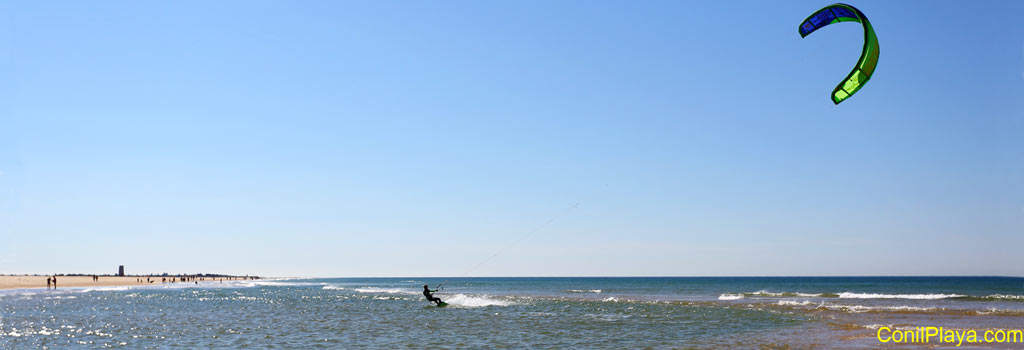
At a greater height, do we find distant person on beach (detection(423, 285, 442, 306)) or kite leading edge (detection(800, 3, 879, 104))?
kite leading edge (detection(800, 3, 879, 104))

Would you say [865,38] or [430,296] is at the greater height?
[865,38]

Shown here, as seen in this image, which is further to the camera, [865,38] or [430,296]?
[430,296]

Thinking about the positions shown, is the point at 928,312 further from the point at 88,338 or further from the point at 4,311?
the point at 4,311

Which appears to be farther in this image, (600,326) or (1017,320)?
(1017,320)

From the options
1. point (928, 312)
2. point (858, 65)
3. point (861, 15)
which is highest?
point (861, 15)

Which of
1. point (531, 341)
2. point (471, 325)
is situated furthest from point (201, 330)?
point (531, 341)

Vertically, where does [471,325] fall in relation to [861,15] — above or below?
below

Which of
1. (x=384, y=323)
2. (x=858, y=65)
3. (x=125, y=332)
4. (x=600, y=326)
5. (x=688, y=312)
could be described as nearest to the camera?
(x=858, y=65)

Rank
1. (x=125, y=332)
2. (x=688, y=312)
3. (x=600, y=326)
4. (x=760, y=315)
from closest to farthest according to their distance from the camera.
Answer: (x=125, y=332) < (x=600, y=326) < (x=760, y=315) < (x=688, y=312)

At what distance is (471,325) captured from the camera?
74.9ft

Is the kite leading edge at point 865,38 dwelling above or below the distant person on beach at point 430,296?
above

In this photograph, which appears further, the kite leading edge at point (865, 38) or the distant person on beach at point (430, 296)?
the distant person on beach at point (430, 296)

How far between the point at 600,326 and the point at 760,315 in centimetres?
861

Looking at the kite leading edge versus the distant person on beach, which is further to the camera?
the distant person on beach
